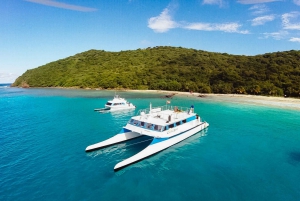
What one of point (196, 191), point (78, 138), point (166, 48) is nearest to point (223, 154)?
point (196, 191)

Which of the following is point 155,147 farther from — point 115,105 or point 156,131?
point 115,105

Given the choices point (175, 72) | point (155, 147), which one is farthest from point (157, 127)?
point (175, 72)

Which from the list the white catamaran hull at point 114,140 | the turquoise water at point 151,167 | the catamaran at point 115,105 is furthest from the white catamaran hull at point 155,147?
the catamaran at point 115,105

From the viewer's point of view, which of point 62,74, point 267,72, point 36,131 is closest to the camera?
point 36,131

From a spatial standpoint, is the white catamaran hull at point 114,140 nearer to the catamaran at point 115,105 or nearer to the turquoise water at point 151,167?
the turquoise water at point 151,167

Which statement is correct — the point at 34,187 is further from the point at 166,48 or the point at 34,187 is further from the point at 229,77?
the point at 166,48

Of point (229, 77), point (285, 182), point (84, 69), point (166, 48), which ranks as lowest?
point (285, 182)

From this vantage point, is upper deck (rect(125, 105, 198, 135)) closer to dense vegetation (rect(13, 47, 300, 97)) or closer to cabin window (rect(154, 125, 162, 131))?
cabin window (rect(154, 125, 162, 131))

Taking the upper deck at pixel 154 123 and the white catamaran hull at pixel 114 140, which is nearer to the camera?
the white catamaran hull at pixel 114 140

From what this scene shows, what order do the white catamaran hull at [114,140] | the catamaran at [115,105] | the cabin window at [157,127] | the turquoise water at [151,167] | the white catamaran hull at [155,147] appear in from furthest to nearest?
the catamaran at [115,105] < the cabin window at [157,127] < the white catamaran hull at [114,140] < the white catamaran hull at [155,147] < the turquoise water at [151,167]

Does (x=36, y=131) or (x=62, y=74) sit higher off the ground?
(x=62, y=74)
